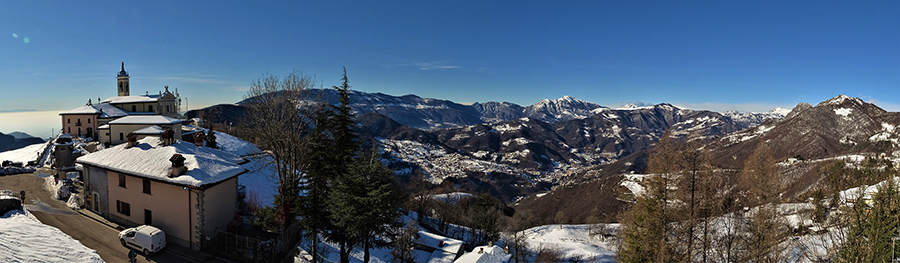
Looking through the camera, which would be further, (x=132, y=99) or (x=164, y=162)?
(x=132, y=99)

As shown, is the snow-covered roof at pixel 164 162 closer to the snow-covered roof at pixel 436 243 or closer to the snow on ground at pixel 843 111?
the snow-covered roof at pixel 436 243

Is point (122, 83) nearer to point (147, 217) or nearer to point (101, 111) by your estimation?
point (101, 111)

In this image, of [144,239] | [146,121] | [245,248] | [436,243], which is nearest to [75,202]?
[144,239]

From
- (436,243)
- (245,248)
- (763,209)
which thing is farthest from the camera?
(436,243)

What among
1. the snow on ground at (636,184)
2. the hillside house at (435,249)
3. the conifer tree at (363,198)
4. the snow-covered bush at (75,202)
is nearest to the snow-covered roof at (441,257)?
the hillside house at (435,249)

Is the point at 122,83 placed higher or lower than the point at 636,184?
higher
